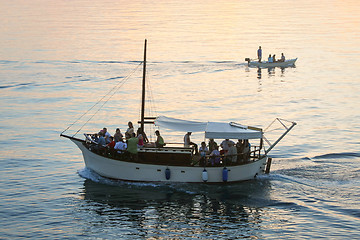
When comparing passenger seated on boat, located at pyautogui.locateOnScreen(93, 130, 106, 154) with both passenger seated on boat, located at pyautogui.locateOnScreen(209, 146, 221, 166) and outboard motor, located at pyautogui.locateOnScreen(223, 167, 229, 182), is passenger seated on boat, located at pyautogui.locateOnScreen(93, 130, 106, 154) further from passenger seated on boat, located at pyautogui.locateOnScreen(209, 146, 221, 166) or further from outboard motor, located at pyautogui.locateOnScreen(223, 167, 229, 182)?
outboard motor, located at pyautogui.locateOnScreen(223, 167, 229, 182)

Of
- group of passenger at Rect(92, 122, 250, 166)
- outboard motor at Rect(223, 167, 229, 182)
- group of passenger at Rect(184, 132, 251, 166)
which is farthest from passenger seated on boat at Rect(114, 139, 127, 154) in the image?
outboard motor at Rect(223, 167, 229, 182)

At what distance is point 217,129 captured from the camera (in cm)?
3862

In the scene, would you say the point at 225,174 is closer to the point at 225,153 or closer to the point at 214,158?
the point at 214,158

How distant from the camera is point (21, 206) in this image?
36219 mm

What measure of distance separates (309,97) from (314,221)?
42.4 m

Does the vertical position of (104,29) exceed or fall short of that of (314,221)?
it exceeds it

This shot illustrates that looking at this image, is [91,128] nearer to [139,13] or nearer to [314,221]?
[314,221]

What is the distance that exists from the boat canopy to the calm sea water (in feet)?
10.8

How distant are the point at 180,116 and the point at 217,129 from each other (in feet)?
77.8

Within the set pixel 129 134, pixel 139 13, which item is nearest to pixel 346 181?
pixel 129 134

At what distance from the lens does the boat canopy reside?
38.0 metres

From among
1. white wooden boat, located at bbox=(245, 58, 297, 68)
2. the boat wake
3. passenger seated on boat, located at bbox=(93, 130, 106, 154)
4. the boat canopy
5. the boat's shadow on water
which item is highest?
white wooden boat, located at bbox=(245, 58, 297, 68)

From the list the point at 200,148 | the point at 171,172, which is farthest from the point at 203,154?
the point at 171,172

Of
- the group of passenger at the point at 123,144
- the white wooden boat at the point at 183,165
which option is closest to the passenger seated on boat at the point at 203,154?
the white wooden boat at the point at 183,165
